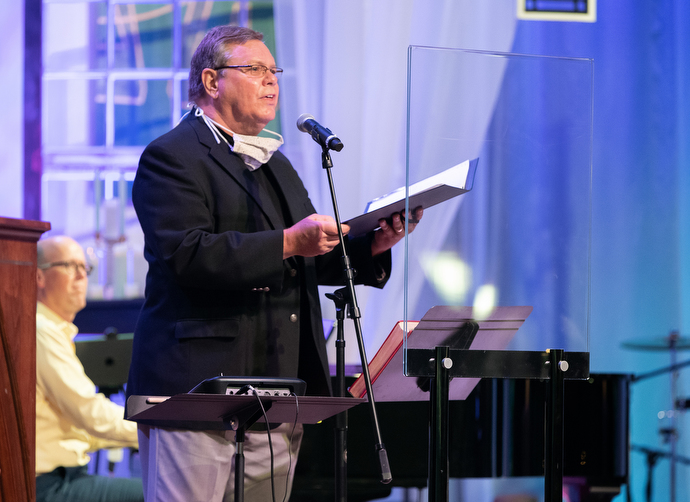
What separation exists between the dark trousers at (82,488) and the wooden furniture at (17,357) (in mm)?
754

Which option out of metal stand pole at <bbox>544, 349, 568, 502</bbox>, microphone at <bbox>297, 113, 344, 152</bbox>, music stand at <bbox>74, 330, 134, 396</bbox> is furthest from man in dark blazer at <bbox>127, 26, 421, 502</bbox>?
music stand at <bbox>74, 330, 134, 396</bbox>

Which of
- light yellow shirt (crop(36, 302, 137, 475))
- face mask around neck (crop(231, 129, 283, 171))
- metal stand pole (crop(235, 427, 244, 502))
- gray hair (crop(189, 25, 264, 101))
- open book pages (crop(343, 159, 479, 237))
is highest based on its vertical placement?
gray hair (crop(189, 25, 264, 101))

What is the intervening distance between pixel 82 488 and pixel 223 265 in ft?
4.89

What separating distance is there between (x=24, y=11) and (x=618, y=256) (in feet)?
10.5

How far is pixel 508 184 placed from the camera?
1.66 metres

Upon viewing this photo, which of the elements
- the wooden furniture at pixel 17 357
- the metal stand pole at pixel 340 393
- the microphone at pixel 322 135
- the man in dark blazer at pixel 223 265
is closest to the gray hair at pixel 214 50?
the man in dark blazer at pixel 223 265

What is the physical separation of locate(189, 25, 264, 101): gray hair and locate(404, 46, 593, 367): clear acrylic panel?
1.90 ft

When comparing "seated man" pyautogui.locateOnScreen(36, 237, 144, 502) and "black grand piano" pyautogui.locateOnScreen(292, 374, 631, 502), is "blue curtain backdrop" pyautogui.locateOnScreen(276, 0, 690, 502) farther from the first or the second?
"seated man" pyautogui.locateOnScreen(36, 237, 144, 502)

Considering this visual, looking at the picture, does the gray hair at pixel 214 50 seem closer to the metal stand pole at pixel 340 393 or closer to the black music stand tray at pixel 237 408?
the metal stand pole at pixel 340 393

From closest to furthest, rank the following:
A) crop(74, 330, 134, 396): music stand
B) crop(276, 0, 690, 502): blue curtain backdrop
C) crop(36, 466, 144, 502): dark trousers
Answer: crop(36, 466, 144, 502): dark trousers
crop(74, 330, 134, 396): music stand
crop(276, 0, 690, 502): blue curtain backdrop

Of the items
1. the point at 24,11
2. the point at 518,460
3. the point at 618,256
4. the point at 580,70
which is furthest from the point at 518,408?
the point at 24,11

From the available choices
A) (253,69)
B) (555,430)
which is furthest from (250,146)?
(555,430)

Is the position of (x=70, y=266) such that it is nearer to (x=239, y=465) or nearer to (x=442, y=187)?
(x=239, y=465)

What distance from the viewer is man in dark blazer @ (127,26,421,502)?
66.7 inches
